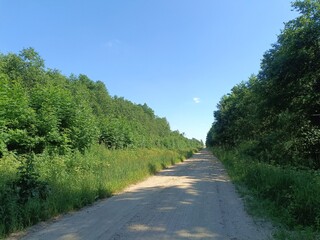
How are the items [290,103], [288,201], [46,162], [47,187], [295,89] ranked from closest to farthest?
[288,201] < [47,187] < [46,162] < [295,89] < [290,103]

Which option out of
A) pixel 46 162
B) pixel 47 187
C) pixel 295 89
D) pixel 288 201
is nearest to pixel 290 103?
pixel 295 89

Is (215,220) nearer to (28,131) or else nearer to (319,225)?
(319,225)

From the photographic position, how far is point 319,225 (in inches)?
274

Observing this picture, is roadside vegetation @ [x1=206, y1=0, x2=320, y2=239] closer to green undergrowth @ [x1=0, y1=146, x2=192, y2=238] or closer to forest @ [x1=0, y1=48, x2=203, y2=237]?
green undergrowth @ [x1=0, y1=146, x2=192, y2=238]

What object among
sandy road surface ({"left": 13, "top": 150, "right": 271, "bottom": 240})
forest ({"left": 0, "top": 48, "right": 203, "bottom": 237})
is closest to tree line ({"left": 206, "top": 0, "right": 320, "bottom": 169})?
sandy road surface ({"left": 13, "top": 150, "right": 271, "bottom": 240})

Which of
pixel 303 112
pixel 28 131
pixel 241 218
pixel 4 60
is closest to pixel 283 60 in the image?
pixel 303 112

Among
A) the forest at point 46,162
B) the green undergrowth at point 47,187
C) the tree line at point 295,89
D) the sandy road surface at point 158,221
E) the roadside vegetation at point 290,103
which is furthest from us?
the tree line at point 295,89

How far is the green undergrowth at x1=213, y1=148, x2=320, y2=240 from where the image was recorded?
705 centimetres

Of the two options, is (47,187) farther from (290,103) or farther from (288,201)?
(290,103)

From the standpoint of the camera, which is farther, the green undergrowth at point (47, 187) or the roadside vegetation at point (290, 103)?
the roadside vegetation at point (290, 103)

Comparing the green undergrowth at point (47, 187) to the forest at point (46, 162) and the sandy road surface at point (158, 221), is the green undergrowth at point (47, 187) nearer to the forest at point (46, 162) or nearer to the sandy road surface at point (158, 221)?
the forest at point (46, 162)

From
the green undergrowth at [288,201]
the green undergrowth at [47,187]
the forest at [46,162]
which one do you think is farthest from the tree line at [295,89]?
the green undergrowth at [47,187]

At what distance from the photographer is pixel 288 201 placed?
9141mm

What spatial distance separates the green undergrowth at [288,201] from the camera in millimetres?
7046
